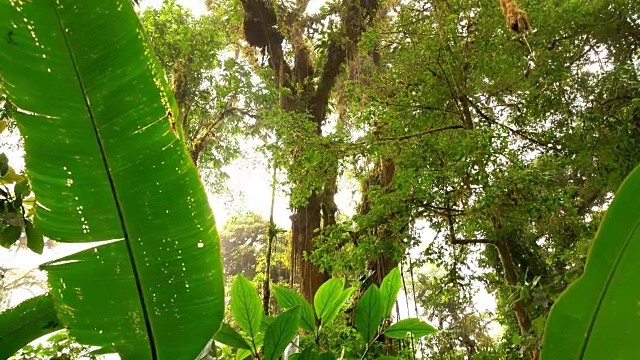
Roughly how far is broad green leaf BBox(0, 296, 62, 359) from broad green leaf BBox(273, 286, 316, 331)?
38cm

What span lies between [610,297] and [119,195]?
21.9 inches

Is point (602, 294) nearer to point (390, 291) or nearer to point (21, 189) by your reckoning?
point (390, 291)

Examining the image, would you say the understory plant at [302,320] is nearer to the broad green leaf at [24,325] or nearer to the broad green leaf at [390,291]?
the broad green leaf at [390,291]

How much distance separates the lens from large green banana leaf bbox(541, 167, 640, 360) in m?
0.44

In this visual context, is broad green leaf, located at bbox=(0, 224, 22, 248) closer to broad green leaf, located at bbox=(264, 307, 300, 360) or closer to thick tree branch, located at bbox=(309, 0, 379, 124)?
broad green leaf, located at bbox=(264, 307, 300, 360)

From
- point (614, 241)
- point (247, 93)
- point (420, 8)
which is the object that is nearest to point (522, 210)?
point (420, 8)

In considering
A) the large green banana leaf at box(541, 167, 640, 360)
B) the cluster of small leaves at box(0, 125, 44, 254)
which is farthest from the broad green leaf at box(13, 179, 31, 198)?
the large green banana leaf at box(541, 167, 640, 360)

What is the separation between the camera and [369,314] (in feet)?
2.53

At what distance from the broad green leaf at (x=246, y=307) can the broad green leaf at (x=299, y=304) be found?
0.08 metres

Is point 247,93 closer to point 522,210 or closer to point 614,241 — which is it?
point 522,210

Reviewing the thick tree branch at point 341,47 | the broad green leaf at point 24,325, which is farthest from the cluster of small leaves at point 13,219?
the thick tree branch at point 341,47

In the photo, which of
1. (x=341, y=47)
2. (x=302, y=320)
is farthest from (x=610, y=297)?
(x=341, y=47)

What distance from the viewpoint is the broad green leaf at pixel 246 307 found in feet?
2.38

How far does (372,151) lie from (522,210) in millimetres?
1116
